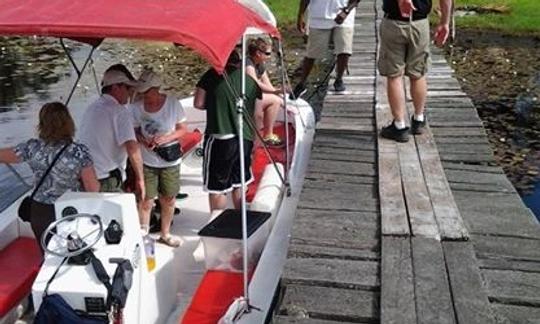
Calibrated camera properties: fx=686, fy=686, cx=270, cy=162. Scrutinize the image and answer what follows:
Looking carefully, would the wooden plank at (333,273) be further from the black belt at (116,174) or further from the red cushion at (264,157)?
the red cushion at (264,157)

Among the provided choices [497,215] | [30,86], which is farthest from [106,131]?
[30,86]

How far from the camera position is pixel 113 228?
384 centimetres

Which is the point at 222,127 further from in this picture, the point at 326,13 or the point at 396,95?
the point at 326,13

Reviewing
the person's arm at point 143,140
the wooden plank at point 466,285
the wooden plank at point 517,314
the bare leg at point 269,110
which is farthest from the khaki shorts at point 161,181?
the wooden plank at point 517,314

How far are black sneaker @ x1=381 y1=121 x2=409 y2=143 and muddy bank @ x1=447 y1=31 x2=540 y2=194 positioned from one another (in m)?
2.84

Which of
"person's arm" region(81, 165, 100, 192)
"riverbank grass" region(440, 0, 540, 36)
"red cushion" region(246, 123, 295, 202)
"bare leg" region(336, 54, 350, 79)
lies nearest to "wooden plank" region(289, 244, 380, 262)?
"person's arm" region(81, 165, 100, 192)

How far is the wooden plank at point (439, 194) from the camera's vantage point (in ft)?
13.3

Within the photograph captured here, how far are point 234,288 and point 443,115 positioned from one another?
321 centimetres

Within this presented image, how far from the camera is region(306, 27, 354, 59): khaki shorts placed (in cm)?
800

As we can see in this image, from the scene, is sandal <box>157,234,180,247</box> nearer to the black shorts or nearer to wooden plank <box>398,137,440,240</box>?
the black shorts

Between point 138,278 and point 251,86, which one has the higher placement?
point 251,86

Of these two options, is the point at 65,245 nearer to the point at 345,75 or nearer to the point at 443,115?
the point at 443,115

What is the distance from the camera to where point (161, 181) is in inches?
205

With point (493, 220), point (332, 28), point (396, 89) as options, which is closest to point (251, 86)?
point (396, 89)
